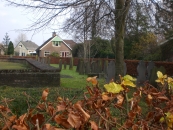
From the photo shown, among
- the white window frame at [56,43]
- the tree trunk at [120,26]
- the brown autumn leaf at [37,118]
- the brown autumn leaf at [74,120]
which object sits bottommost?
the brown autumn leaf at [37,118]

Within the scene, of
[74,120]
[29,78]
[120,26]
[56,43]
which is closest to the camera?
[74,120]

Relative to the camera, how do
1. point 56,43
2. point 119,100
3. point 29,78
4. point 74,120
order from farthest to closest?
point 56,43 → point 29,78 → point 119,100 → point 74,120

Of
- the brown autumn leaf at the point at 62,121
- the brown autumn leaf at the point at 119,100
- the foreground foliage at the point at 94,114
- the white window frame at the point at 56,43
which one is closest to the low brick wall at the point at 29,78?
the foreground foliage at the point at 94,114

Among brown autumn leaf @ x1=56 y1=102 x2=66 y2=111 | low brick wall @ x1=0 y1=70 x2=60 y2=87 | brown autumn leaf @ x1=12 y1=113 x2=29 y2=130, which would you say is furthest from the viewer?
low brick wall @ x1=0 y1=70 x2=60 y2=87

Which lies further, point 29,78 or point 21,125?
point 29,78

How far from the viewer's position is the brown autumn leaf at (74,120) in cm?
152

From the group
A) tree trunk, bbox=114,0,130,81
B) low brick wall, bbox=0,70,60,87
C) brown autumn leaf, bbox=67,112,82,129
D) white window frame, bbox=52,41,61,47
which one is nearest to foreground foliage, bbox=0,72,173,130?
brown autumn leaf, bbox=67,112,82,129

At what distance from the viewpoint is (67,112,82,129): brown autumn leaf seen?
1521mm

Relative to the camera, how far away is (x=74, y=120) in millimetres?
1536

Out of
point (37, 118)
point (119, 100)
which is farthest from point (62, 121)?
point (119, 100)

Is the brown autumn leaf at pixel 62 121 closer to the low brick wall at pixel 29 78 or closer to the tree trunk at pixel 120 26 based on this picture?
the tree trunk at pixel 120 26

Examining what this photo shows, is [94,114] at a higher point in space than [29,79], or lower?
higher

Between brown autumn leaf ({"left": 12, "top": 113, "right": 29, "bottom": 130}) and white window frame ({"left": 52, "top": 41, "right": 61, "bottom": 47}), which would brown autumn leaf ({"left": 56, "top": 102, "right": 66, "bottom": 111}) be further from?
white window frame ({"left": 52, "top": 41, "right": 61, "bottom": 47})

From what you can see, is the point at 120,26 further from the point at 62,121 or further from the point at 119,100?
the point at 62,121
